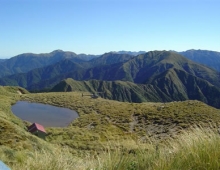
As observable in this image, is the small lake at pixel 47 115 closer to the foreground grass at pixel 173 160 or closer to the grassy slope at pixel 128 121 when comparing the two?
the grassy slope at pixel 128 121

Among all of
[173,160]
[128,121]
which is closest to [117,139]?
[173,160]

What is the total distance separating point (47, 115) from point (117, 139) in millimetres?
26871

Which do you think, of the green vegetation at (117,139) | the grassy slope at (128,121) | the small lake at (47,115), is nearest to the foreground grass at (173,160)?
the green vegetation at (117,139)

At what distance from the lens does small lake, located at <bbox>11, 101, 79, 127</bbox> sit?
119 ft

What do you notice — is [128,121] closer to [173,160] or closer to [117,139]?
[117,139]

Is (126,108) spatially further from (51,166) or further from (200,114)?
(51,166)

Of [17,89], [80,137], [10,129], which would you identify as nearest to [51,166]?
[10,129]

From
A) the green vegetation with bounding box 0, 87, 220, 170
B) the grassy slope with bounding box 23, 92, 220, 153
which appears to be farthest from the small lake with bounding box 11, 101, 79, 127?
the grassy slope with bounding box 23, 92, 220, 153

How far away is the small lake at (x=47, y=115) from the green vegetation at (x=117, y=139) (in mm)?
1561

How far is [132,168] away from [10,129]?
47.8 feet

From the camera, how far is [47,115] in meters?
40.9

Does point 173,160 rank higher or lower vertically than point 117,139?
higher

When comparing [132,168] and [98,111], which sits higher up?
[132,168]

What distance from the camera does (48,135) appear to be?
2769 centimetres
